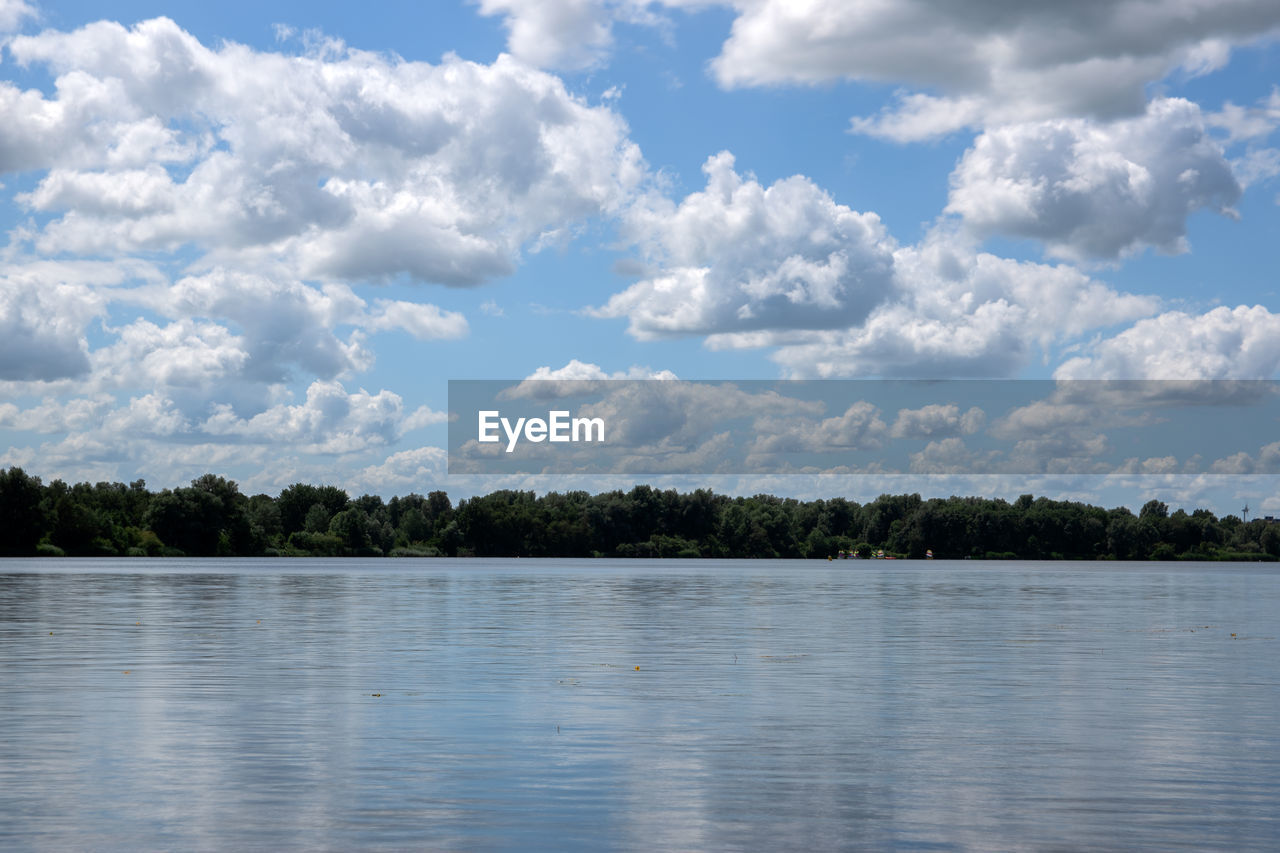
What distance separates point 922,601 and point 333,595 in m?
34.6

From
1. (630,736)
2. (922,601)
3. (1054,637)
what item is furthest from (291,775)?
(922,601)

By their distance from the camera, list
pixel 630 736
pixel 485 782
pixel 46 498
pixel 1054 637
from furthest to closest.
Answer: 1. pixel 46 498
2. pixel 1054 637
3. pixel 630 736
4. pixel 485 782

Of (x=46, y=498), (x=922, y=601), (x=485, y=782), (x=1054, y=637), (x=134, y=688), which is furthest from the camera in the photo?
(x=46, y=498)

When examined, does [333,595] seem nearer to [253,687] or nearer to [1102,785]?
[253,687]

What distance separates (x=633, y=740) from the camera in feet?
68.3

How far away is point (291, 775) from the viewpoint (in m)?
17.5

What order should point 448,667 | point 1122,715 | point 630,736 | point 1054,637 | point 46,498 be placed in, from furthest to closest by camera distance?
1. point 46,498
2. point 1054,637
3. point 448,667
4. point 1122,715
5. point 630,736

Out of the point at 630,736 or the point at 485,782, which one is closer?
the point at 485,782

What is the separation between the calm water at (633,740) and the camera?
14.5 m

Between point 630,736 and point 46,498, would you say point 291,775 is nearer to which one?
point 630,736

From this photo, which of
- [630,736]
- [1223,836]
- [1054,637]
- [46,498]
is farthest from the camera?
[46,498]

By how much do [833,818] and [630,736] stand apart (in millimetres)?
6711

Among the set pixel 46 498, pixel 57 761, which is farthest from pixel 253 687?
pixel 46 498

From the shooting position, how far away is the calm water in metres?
14.5
